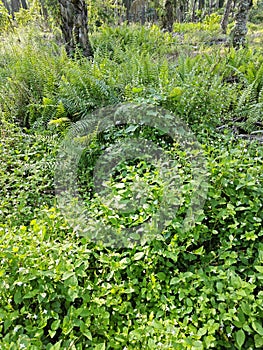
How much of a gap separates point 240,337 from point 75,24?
16.3 ft

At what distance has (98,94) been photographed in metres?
3.49

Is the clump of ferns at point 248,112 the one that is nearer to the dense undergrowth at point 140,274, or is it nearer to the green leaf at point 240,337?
the dense undergrowth at point 140,274

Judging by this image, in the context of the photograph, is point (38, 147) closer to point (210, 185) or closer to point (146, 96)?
point (146, 96)

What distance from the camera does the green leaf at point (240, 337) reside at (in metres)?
1.45

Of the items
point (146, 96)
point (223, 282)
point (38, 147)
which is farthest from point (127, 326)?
point (146, 96)

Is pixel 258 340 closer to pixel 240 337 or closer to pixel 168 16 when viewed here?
pixel 240 337

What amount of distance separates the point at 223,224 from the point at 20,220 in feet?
4.92

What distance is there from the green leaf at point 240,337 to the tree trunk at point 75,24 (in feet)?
14.4

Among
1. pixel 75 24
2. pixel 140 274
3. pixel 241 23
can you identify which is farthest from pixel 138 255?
pixel 241 23

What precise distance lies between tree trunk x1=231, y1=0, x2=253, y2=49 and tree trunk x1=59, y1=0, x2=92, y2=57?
2.73m

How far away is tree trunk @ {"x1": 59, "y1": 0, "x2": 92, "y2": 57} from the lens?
15.5 ft

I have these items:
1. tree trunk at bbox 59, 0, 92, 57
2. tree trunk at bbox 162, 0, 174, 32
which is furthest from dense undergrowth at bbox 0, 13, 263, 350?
tree trunk at bbox 162, 0, 174, 32

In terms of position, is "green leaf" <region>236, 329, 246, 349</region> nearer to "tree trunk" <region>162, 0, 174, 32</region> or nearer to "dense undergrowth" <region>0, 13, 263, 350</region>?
"dense undergrowth" <region>0, 13, 263, 350</region>

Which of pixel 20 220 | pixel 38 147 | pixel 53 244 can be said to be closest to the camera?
pixel 53 244
